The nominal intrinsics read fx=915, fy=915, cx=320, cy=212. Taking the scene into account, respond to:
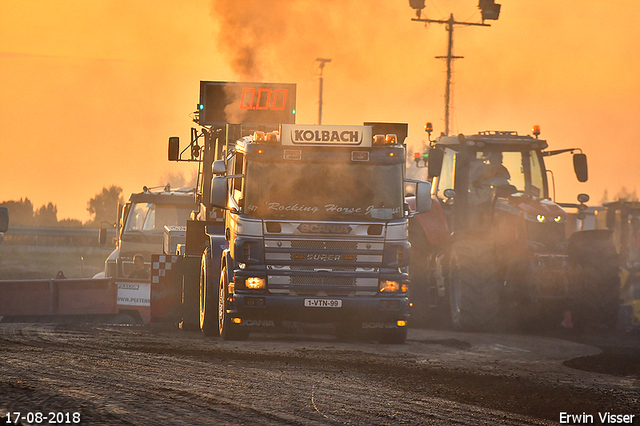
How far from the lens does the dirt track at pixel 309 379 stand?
7453mm

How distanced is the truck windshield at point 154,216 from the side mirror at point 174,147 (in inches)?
144

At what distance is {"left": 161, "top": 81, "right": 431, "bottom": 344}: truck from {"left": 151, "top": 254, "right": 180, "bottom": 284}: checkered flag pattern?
3379mm

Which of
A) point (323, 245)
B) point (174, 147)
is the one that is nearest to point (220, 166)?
point (323, 245)

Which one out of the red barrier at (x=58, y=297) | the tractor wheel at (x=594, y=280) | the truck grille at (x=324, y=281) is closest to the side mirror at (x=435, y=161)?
the tractor wheel at (x=594, y=280)

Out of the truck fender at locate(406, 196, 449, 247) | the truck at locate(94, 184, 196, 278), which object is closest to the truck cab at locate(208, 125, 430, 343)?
the truck fender at locate(406, 196, 449, 247)

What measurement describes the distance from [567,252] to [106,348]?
7675 millimetres

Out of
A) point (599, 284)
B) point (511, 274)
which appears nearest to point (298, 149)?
point (511, 274)

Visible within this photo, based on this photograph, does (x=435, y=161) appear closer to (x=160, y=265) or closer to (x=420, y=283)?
(x=420, y=283)

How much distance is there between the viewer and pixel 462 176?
55.3 ft

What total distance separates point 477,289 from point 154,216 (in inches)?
368

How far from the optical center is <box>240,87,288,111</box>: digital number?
1719 centimetres

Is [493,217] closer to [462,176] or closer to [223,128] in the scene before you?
[462,176]

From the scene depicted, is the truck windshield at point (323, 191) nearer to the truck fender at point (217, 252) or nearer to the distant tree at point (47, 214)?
the truck fender at point (217, 252)

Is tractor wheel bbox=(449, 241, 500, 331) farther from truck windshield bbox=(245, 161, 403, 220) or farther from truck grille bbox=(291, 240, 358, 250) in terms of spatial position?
truck grille bbox=(291, 240, 358, 250)
